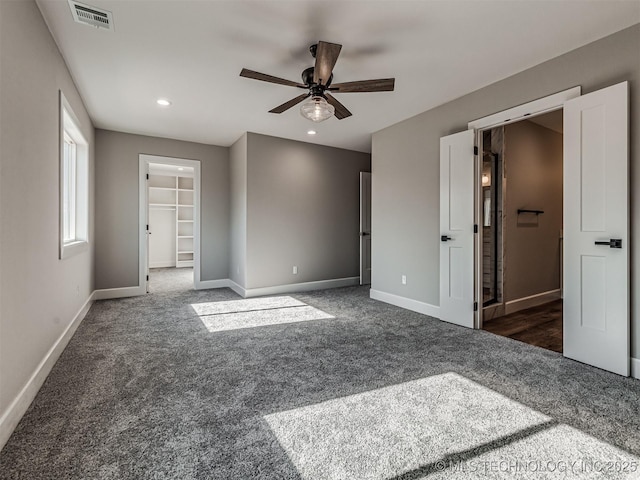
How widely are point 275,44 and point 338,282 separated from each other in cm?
409

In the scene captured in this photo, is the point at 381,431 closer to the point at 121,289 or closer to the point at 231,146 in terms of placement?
the point at 121,289

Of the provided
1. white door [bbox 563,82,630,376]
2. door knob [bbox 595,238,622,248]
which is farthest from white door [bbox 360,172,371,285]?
door knob [bbox 595,238,622,248]

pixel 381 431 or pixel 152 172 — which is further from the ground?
pixel 152 172

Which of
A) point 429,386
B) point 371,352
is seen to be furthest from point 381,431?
point 371,352

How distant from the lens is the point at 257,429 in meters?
1.68

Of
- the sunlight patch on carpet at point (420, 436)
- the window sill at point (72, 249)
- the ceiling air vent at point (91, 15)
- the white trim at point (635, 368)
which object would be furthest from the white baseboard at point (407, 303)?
the ceiling air vent at point (91, 15)

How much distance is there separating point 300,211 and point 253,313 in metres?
2.06

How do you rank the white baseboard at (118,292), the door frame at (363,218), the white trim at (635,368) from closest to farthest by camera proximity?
the white trim at (635,368)
the white baseboard at (118,292)
the door frame at (363,218)

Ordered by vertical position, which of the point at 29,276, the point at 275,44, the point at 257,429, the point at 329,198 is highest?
the point at 275,44

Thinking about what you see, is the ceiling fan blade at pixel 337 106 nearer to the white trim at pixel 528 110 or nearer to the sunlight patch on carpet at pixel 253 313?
the white trim at pixel 528 110

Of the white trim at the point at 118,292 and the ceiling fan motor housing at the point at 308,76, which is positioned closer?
the ceiling fan motor housing at the point at 308,76

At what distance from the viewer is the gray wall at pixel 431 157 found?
233 cm

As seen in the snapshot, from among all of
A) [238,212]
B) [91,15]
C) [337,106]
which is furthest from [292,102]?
[238,212]

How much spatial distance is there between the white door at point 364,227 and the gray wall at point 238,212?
218cm
